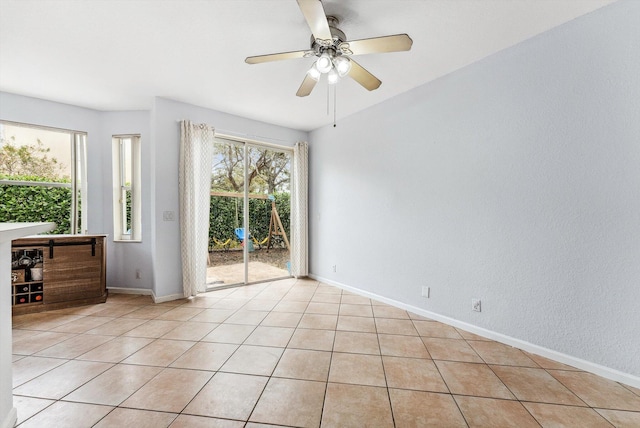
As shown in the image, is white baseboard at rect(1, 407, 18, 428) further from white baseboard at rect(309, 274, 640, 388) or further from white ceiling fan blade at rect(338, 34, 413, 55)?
white baseboard at rect(309, 274, 640, 388)

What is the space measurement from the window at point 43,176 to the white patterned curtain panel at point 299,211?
3.12m

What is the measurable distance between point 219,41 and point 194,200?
212cm

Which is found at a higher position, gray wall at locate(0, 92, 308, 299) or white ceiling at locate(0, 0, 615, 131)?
white ceiling at locate(0, 0, 615, 131)

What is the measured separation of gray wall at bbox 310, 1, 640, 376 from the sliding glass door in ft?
6.37

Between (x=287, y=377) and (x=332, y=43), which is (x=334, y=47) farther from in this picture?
(x=287, y=377)

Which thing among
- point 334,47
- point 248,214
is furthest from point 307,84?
point 248,214

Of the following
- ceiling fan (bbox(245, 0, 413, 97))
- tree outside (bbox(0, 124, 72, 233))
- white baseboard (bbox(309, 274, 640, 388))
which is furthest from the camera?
tree outside (bbox(0, 124, 72, 233))

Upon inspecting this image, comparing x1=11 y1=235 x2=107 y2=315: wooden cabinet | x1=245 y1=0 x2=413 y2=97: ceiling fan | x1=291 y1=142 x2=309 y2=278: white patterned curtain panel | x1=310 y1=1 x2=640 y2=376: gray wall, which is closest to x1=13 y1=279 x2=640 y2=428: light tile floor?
x1=11 y1=235 x2=107 y2=315: wooden cabinet

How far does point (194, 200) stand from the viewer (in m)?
3.73

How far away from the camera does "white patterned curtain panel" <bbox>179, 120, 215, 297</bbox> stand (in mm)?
3648

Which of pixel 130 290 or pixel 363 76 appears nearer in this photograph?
pixel 363 76

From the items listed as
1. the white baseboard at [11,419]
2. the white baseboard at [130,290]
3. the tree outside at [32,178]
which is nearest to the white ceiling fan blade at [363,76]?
the white baseboard at [11,419]

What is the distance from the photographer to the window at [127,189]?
4.07 m

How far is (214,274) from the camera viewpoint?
4.25 m
